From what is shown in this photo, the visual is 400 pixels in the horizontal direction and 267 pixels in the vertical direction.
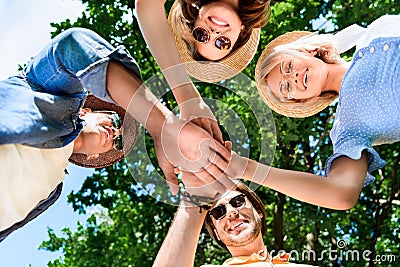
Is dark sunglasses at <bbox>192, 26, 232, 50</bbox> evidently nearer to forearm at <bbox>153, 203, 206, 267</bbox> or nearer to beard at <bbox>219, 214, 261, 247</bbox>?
forearm at <bbox>153, 203, 206, 267</bbox>

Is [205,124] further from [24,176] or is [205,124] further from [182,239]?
[182,239]

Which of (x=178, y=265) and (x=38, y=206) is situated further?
(x=178, y=265)

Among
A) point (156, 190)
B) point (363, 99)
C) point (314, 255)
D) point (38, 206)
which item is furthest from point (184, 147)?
point (314, 255)

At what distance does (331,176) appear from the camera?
2.37 meters

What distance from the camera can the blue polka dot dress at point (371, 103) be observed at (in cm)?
247

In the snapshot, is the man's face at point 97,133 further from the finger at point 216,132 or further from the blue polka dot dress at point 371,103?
the blue polka dot dress at point 371,103

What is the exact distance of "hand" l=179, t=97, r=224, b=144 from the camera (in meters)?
2.07

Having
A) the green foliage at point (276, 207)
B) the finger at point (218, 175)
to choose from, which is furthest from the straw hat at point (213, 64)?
the green foliage at point (276, 207)

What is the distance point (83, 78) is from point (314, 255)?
5143 mm

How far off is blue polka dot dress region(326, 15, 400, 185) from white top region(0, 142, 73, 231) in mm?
1084

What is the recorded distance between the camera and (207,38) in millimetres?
2373

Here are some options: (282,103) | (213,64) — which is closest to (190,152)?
(213,64)

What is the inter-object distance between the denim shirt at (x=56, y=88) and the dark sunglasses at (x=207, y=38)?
1.43 feet

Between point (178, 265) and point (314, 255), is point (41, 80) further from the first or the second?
point (314, 255)
